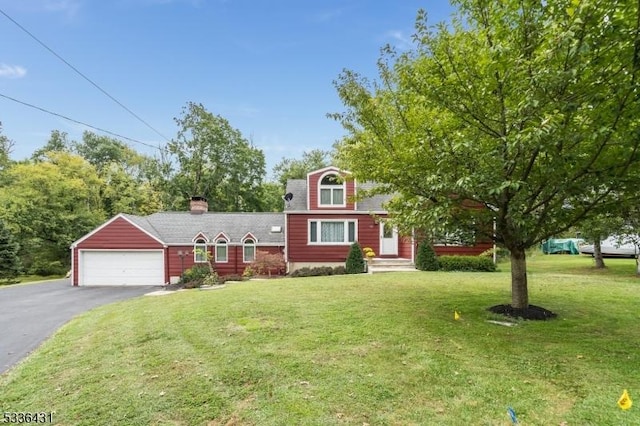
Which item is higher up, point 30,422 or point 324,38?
point 324,38

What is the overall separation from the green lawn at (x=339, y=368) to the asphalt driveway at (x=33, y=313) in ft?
1.72

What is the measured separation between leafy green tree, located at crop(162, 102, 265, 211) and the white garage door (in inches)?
572

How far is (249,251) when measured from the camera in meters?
19.9

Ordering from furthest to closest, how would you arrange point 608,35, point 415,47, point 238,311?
point 238,311
point 415,47
point 608,35

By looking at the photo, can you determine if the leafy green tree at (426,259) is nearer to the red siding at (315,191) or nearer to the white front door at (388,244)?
the white front door at (388,244)

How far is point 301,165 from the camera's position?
126 ft

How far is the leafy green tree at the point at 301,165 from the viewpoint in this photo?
37375 millimetres

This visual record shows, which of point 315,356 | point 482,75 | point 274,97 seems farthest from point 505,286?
point 274,97

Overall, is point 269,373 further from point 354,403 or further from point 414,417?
point 414,417

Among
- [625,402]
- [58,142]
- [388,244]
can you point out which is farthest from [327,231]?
[58,142]

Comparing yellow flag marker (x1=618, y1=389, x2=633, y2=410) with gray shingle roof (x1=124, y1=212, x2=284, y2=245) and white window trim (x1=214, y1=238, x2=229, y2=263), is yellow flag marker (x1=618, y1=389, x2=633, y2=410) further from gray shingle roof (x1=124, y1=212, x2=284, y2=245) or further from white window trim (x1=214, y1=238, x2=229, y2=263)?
white window trim (x1=214, y1=238, x2=229, y2=263)

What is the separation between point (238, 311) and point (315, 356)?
3207mm

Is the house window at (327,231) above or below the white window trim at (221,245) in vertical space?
above

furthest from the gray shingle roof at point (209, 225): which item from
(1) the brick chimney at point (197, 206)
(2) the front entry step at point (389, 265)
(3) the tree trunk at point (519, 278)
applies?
(3) the tree trunk at point (519, 278)
